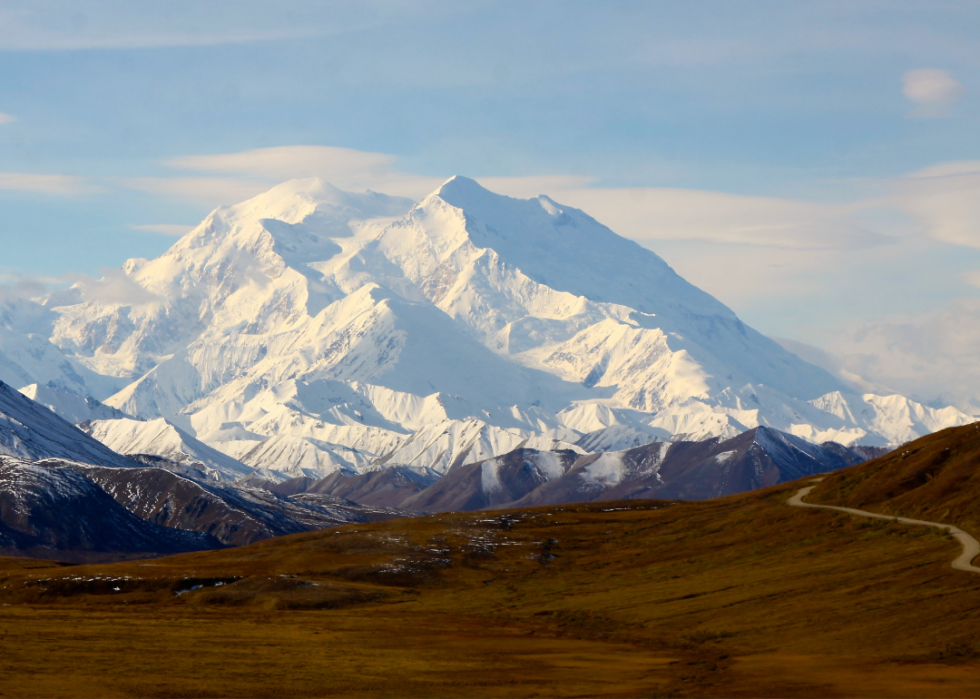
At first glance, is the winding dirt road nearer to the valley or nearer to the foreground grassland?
the foreground grassland

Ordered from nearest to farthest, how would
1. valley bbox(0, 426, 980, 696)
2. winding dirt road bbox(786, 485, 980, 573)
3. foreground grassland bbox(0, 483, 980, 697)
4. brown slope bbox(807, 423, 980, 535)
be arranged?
foreground grassland bbox(0, 483, 980, 697) < valley bbox(0, 426, 980, 696) < winding dirt road bbox(786, 485, 980, 573) < brown slope bbox(807, 423, 980, 535)

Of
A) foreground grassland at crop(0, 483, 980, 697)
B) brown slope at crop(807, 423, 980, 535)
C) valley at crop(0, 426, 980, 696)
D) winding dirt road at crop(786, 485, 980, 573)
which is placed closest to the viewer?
foreground grassland at crop(0, 483, 980, 697)

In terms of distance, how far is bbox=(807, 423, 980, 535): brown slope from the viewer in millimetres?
130250

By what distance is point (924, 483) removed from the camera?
14650 cm

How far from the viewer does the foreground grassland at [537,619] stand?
273 ft

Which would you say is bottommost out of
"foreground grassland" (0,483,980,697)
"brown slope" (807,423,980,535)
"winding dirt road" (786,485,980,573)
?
"foreground grassland" (0,483,980,697)

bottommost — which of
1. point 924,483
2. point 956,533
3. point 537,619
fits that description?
point 537,619

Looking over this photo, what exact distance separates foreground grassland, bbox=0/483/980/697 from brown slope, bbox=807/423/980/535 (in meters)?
5.55

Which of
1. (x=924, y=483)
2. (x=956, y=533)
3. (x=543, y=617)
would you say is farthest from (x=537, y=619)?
(x=924, y=483)

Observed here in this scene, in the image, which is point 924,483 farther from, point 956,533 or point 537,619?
point 537,619

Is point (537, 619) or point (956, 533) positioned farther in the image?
point (537, 619)

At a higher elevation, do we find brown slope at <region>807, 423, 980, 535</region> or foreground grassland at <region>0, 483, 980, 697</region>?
brown slope at <region>807, 423, 980, 535</region>

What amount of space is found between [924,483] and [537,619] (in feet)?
182

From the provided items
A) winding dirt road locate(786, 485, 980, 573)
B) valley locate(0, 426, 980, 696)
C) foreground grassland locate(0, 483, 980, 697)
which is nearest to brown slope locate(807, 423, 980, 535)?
winding dirt road locate(786, 485, 980, 573)
